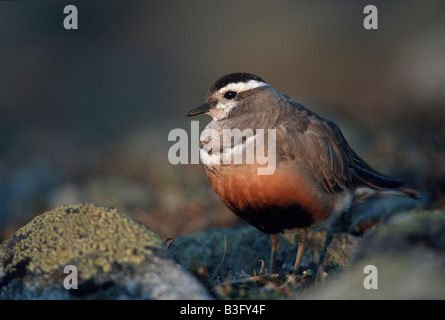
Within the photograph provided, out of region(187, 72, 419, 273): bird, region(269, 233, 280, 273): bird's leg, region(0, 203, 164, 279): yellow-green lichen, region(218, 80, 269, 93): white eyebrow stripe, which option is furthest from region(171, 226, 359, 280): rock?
region(218, 80, 269, 93): white eyebrow stripe

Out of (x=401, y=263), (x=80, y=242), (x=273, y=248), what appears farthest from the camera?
(x=273, y=248)

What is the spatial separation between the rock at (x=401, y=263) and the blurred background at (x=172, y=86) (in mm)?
2762

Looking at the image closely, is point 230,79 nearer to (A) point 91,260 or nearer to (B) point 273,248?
(B) point 273,248

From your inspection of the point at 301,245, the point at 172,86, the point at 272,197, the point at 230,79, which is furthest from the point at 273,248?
the point at 172,86

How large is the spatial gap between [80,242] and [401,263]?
2.84 m

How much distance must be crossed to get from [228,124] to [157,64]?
13.9m

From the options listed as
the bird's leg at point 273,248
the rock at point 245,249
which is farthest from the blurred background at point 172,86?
the bird's leg at point 273,248

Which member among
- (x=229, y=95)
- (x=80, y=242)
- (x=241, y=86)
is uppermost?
(x=241, y=86)

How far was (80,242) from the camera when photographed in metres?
4.72

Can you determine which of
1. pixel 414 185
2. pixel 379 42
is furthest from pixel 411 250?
pixel 379 42

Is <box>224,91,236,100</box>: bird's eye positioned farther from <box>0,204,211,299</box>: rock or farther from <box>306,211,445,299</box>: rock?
<box>306,211,445,299</box>: rock

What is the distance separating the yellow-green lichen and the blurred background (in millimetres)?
4022

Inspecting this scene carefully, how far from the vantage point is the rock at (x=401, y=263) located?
4012mm
